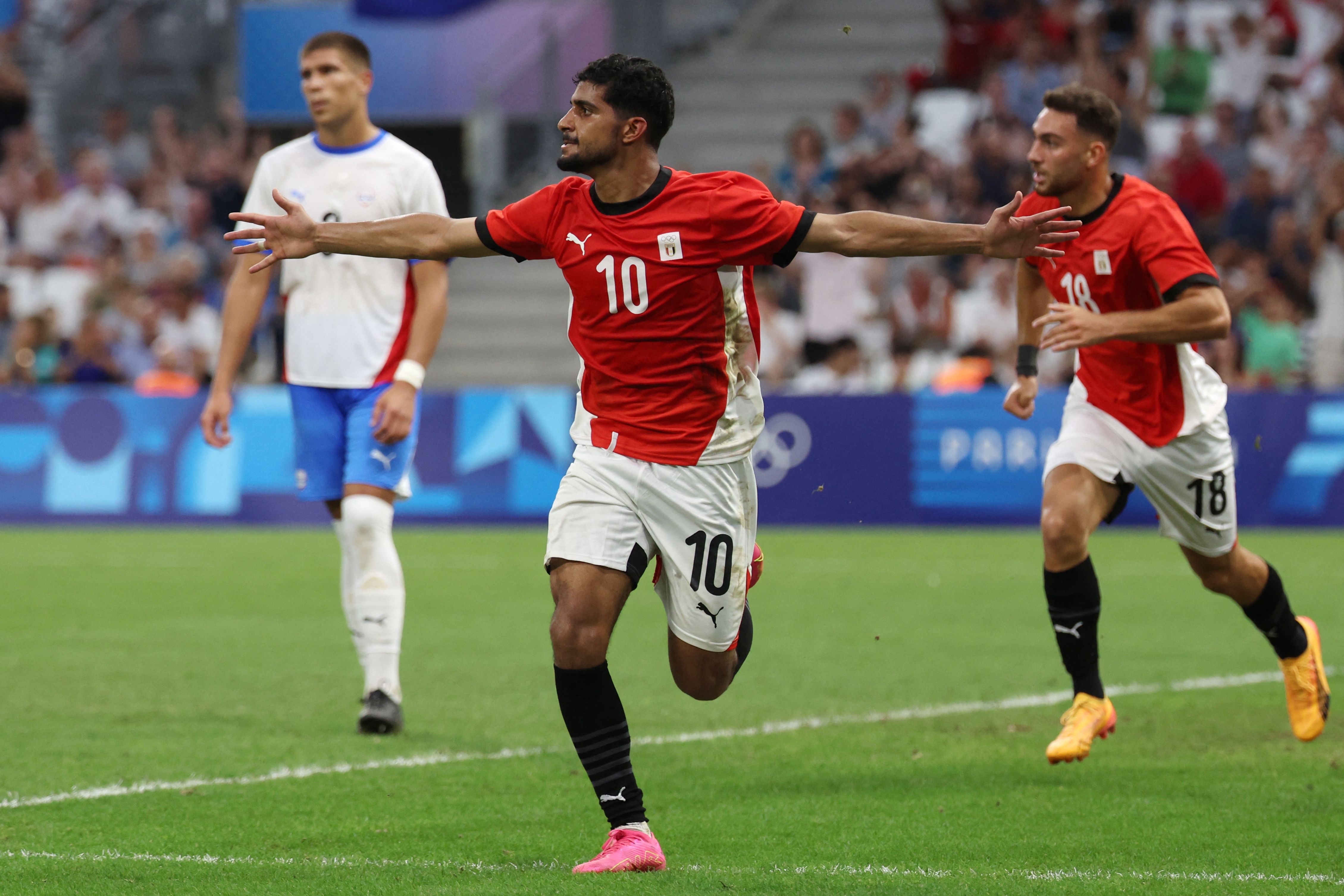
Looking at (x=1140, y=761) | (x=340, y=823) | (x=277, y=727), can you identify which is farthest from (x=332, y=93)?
(x=1140, y=761)

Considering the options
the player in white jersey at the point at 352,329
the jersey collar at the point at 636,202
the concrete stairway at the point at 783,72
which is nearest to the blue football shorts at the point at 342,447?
the player in white jersey at the point at 352,329

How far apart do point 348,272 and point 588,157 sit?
2582 mm

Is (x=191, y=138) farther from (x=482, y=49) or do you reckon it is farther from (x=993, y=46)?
(x=993, y=46)

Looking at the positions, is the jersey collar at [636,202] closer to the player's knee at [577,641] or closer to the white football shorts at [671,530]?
the white football shorts at [671,530]

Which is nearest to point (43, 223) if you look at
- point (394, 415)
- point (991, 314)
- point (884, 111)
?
point (884, 111)

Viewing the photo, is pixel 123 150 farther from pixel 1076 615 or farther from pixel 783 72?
pixel 1076 615

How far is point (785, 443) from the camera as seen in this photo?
16.0 meters

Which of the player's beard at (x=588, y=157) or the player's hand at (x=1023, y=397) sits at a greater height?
the player's beard at (x=588, y=157)

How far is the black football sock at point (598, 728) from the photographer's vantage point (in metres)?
4.92

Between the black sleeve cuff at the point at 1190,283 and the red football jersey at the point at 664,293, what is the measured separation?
1.79 metres

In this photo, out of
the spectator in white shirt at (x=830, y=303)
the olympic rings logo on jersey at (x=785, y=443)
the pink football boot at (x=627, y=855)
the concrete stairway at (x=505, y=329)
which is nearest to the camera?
the pink football boot at (x=627, y=855)

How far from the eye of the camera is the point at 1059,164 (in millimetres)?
6703

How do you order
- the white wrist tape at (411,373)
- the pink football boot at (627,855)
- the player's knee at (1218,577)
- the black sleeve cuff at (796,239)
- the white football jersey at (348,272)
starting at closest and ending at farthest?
the pink football boot at (627,855)
the black sleeve cuff at (796,239)
the player's knee at (1218,577)
the white wrist tape at (411,373)
the white football jersey at (348,272)

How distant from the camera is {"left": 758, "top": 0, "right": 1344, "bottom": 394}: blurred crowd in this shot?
17.4 m
